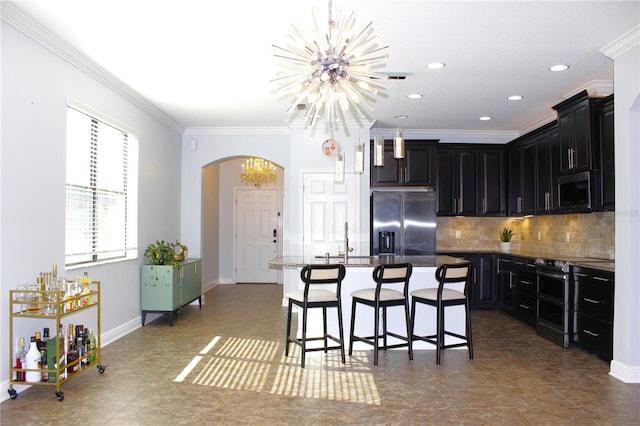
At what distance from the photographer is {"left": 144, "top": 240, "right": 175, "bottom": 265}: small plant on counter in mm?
6141

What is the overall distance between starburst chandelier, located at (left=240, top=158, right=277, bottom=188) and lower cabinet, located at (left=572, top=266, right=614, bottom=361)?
5871mm

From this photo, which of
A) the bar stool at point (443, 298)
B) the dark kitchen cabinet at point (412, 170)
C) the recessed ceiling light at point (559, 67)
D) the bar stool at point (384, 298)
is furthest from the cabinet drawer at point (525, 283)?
the recessed ceiling light at point (559, 67)

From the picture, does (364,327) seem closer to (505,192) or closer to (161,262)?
(161,262)

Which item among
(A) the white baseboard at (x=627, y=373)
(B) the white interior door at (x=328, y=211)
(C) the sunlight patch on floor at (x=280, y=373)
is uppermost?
(B) the white interior door at (x=328, y=211)

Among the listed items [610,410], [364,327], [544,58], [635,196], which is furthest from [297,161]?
[610,410]

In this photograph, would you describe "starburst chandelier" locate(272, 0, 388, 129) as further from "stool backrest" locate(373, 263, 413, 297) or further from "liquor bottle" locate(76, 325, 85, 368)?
"liquor bottle" locate(76, 325, 85, 368)

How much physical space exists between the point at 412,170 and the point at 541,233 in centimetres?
212

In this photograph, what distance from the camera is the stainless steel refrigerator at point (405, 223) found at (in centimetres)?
709

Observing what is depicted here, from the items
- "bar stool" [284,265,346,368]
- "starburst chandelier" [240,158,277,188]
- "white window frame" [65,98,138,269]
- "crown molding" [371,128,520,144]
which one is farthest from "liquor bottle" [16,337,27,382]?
"starburst chandelier" [240,158,277,188]

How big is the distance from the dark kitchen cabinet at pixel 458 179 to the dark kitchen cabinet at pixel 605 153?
262cm

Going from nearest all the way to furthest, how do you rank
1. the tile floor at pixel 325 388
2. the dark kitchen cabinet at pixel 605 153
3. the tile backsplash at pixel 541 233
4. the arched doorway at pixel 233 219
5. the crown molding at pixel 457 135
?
1. the tile floor at pixel 325 388
2. the dark kitchen cabinet at pixel 605 153
3. the tile backsplash at pixel 541 233
4. the crown molding at pixel 457 135
5. the arched doorway at pixel 233 219

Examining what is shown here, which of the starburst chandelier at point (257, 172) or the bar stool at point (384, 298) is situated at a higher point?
the starburst chandelier at point (257, 172)

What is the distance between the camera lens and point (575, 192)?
5.41 m

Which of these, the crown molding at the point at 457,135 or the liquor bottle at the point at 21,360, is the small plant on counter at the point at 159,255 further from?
the crown molding at the point at 457,135
